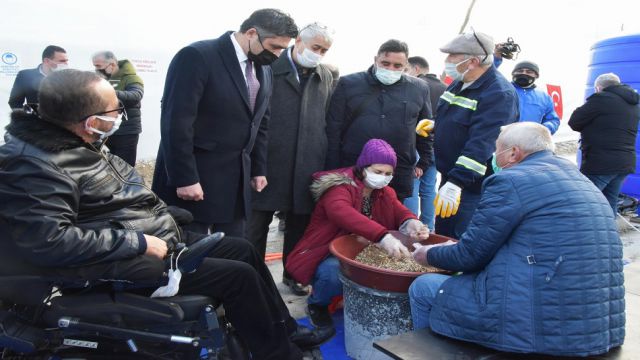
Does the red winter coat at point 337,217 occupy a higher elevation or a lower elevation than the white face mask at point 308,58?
lower

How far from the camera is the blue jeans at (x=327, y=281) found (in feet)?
8.65

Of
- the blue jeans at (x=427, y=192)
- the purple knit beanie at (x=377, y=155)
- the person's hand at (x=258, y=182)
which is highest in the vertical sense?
the purple knit beanie at (x=377, y=155)

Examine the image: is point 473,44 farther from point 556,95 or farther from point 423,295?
point 556,95

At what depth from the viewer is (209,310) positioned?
1.86 metres

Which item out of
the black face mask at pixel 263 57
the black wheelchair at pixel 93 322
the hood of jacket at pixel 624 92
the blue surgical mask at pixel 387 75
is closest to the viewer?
the black wheelchair at pixel 93 322

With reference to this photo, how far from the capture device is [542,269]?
1.68 metres

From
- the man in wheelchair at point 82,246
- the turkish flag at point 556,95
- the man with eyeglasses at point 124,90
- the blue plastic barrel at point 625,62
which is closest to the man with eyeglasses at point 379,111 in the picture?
the man in wheelchair at point 82,246

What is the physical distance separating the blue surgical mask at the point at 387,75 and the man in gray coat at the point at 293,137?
0.36 m

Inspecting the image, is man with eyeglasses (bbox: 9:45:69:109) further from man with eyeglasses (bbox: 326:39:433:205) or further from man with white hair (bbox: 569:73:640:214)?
man with white hair (bbox: 569:73:640:214)

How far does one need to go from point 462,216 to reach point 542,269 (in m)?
1.27

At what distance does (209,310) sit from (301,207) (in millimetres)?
1268

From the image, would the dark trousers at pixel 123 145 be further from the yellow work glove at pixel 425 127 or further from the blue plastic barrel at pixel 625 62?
the blue plastic barrel at pixel 625 62

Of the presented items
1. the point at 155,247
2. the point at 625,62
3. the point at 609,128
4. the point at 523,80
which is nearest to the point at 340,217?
the point at 155,247

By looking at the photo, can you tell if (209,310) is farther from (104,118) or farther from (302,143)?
(302,143)
